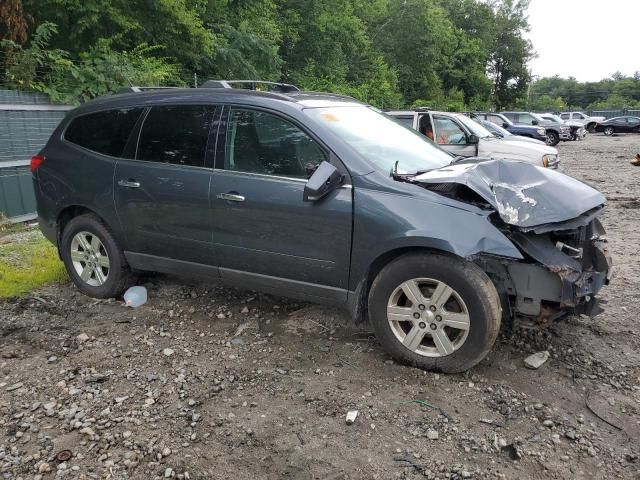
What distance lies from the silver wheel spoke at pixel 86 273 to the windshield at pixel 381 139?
8.59 ft

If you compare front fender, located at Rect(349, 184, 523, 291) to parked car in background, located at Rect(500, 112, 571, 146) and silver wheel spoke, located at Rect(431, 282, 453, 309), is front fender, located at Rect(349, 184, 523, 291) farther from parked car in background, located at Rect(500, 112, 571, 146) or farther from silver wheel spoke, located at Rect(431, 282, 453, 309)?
parked car in background, located at Rect(500, 112, 571, 146)

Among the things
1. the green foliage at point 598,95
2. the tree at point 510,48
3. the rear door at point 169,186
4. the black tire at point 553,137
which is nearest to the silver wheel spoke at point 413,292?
the rear door at point 169,186

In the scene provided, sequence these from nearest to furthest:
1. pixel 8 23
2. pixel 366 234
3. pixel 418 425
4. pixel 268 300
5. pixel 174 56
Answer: pixel 418 425, pixel 366 234, pixel 268 300, pixel 8 23, pixel 174 56

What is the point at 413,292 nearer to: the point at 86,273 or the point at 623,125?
the point at 86,273

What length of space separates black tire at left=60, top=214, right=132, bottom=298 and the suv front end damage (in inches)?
111

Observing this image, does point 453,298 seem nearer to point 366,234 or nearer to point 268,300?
point 366,234

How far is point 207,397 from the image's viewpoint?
3336 mm

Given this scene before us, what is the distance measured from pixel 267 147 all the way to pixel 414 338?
1781 millimetres

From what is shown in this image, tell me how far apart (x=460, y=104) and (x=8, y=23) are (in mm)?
30144

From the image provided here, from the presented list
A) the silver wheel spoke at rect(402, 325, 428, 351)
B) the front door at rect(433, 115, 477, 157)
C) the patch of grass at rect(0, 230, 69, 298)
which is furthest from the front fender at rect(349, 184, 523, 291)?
the front door at rect(433, 115, 477, 157)

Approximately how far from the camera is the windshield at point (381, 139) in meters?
3.91

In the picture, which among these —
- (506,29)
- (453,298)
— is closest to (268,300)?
(453,298)

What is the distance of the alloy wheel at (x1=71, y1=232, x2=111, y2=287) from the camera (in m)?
4.87

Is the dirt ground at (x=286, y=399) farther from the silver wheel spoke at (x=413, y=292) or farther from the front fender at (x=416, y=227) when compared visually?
the front fender at (x=416, y=227)
